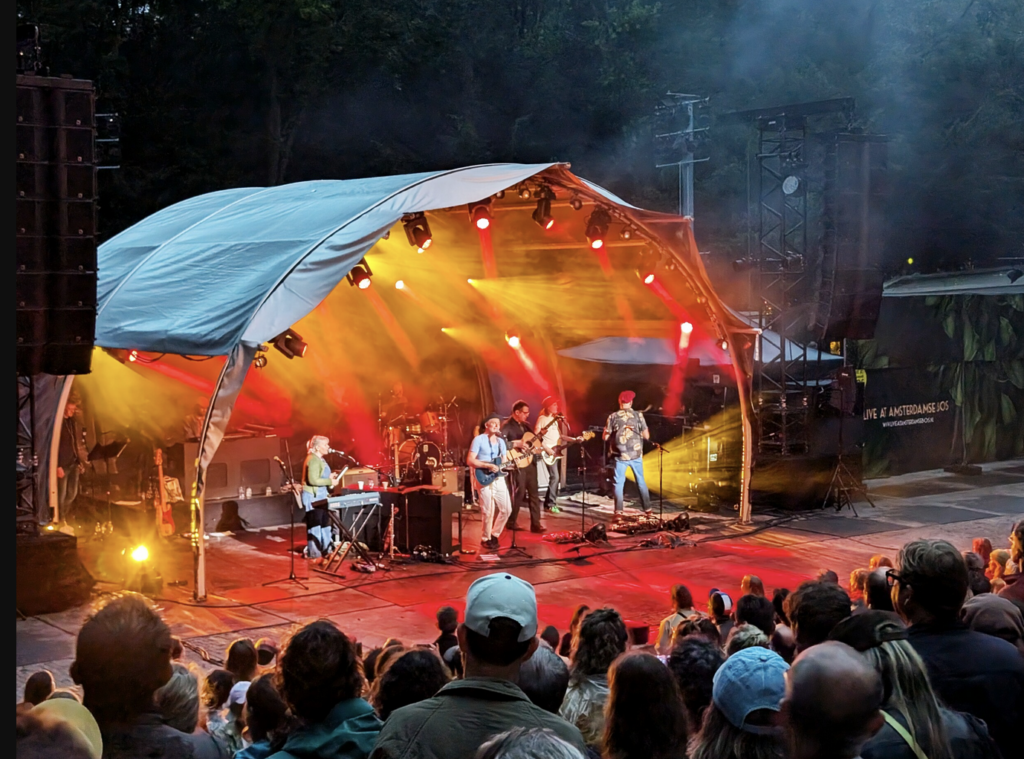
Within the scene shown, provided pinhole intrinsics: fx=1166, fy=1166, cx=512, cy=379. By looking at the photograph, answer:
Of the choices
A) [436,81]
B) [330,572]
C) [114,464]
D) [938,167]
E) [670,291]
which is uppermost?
[436,81]

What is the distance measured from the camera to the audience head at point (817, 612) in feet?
15.3

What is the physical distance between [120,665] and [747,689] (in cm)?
186

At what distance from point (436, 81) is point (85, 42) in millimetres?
10256

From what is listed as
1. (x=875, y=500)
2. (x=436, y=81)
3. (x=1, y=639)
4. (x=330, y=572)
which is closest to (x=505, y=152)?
(x=436, y=81)

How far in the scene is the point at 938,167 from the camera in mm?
31031

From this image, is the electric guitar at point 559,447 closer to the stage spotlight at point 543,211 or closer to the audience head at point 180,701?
the stage spotlight at point 543,211

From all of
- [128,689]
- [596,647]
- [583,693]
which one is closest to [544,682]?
[583,693]

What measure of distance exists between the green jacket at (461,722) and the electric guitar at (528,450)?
39.6 feet

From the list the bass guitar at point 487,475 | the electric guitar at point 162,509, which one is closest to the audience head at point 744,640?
the bass guitar at point 487,475

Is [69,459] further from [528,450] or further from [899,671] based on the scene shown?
[899,671]

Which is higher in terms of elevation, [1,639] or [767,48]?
[767,48]

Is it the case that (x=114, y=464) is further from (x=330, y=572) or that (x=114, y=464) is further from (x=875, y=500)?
(x=875, y=500)

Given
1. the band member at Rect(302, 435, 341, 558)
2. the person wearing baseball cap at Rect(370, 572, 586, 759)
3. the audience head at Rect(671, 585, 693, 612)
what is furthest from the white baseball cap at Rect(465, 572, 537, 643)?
the band member at Rect(302, 435, 341, 558)

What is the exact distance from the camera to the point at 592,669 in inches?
186
